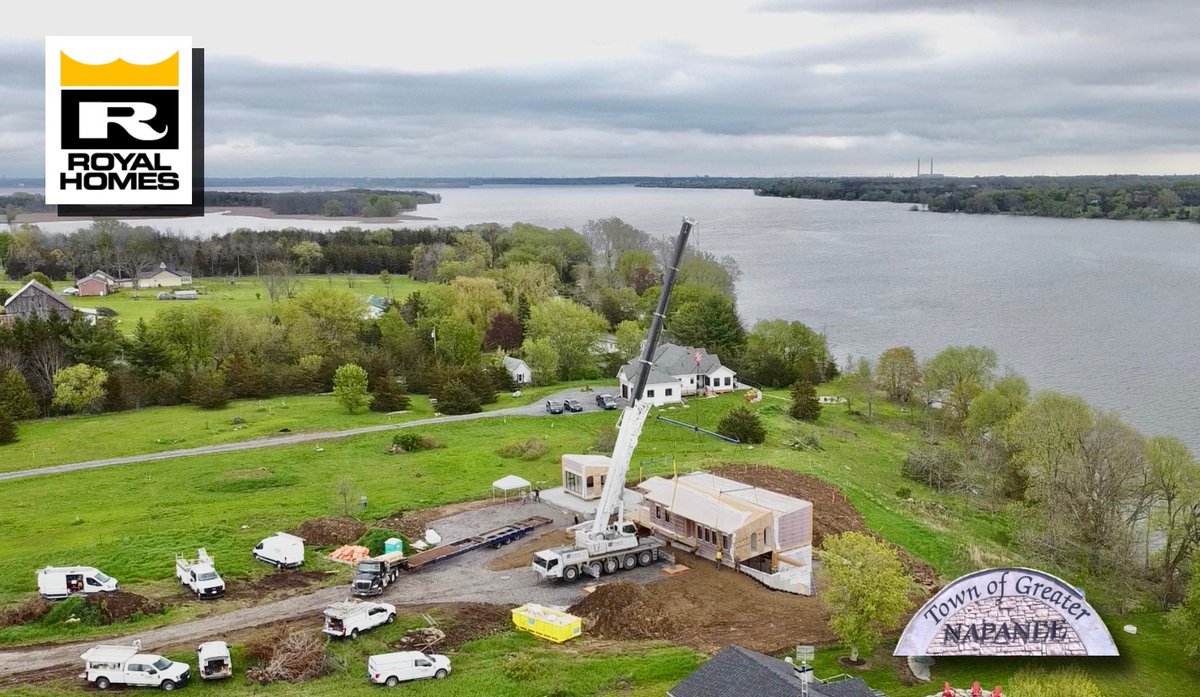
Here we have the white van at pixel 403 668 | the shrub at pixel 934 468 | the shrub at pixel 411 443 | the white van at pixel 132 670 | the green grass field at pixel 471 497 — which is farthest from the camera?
the shrub at pixel 411 443

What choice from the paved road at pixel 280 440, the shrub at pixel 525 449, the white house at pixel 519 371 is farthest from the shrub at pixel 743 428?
the white house at pixel 519 371

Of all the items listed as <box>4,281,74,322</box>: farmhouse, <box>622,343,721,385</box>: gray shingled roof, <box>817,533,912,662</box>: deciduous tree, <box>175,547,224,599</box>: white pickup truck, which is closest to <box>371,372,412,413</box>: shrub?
<box>622,343,721,385</box>: gray shingled roof

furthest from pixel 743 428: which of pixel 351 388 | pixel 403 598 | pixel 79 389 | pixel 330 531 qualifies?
pixel 79 389

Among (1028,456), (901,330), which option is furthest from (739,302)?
(1028,456)

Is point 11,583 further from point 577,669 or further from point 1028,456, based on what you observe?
point 1028,456

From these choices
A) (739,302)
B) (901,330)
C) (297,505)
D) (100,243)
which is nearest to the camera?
(297,505)

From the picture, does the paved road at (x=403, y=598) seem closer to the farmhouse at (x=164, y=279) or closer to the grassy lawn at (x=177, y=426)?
the grassy lawn at (x=177, y=426)

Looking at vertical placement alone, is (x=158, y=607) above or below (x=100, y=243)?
below
